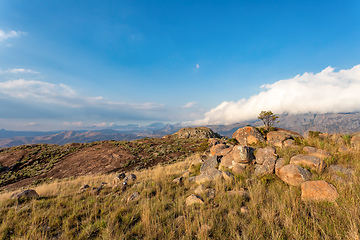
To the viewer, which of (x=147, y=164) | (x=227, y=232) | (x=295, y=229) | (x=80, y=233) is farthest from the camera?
(x=147, y=164)

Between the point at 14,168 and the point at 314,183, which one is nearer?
the point at 314,183

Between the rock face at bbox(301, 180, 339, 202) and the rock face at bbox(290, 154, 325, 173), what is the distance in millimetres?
1562

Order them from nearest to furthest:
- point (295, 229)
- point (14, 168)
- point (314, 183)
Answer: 1. point (295, 229)
2. point (314, 183)
3. point (14, 168)

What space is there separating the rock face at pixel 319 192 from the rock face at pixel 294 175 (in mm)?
852

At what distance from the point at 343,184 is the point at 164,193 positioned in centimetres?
745

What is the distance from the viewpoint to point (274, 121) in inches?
922

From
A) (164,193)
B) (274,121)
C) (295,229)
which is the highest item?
(274,121)

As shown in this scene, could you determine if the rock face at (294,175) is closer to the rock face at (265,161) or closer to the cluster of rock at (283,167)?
the cluster of rock at (283,167)

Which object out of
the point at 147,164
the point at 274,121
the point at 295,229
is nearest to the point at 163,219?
the point at 295,229

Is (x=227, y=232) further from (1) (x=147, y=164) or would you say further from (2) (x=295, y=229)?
(1) (x=147, y=164)

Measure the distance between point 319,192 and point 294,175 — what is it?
4.44 feet

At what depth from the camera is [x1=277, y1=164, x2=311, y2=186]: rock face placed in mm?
6029

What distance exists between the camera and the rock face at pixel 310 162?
6.24m

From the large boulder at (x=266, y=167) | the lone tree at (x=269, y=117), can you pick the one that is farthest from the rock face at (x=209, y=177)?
the lone tree at (x=269, y=117)
